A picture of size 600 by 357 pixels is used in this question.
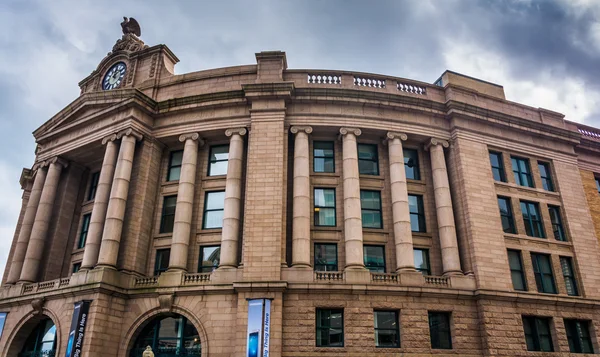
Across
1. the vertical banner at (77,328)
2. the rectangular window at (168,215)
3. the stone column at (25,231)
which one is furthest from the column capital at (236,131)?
the stone column at (25,231)

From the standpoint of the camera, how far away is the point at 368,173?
27969 mm

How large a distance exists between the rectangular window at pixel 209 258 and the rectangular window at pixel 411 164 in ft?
40.9

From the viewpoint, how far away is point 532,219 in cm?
2823

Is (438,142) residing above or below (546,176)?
above

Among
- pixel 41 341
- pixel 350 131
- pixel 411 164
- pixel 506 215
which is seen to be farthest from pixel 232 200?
pixel 506 215

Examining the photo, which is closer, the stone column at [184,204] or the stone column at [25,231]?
the stone column at [184,204]

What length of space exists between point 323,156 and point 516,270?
12.9 metres

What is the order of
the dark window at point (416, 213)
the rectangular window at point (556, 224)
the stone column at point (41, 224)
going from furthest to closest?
the rectangular window at point (556, 224), the stone column at point (41, 224), the dark window at point (416, 213)

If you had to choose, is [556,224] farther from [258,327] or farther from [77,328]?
[77,328]

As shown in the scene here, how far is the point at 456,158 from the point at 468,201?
305 centimetres

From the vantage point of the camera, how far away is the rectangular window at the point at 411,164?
1127 inches

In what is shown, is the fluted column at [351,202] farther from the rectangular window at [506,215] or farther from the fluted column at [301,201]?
the rectangular window at [506,215]

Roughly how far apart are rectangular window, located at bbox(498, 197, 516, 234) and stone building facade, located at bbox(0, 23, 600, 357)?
9 cm

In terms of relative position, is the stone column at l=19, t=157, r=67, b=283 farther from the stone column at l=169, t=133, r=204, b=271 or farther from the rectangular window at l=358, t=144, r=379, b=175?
the rectangular window at l=358, t=144, r=379, b=175
